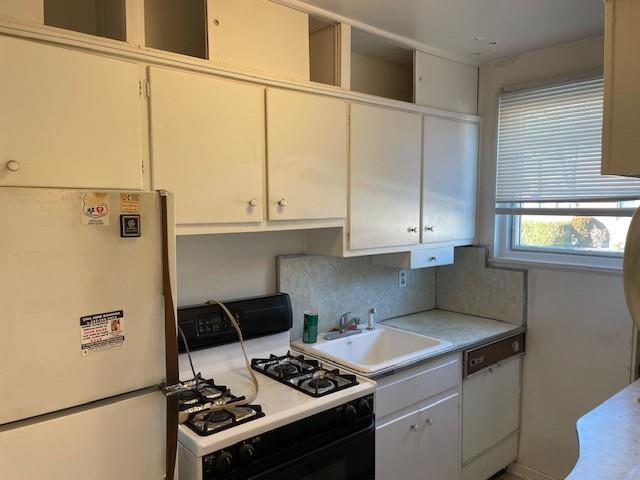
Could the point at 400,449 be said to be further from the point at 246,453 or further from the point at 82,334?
the point at 82,334

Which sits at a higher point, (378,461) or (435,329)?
(435,329)

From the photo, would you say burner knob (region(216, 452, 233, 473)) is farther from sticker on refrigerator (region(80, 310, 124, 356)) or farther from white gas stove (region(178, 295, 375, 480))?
sticker on refrigerator (region(80, 310, 124, 356))

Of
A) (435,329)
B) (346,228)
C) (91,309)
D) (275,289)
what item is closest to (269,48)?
(346,228)

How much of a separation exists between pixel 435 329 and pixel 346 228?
2.98 ft

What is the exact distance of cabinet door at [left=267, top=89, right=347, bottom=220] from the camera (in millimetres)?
1992

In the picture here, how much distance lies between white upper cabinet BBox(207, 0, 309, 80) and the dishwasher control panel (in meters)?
1.62

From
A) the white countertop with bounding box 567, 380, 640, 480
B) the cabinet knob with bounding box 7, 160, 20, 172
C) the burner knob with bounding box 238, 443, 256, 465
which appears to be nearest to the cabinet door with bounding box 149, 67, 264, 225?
the cabinet knob with bounding box 7, 160, 20, 172

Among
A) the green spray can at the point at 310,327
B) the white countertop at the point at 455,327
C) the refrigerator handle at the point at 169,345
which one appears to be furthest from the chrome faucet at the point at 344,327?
the refrigerator handle at the point at 169,345

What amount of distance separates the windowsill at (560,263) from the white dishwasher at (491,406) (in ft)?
1.43

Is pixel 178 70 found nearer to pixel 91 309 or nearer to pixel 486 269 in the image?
pixel 91 309

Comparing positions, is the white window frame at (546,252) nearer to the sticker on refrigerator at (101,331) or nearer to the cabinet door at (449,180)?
the cabinet door at (449,180)

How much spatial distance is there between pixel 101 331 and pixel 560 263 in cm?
248

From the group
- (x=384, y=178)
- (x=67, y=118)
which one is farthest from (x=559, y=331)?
(x=67, y=118)

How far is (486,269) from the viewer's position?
10.0 ft
